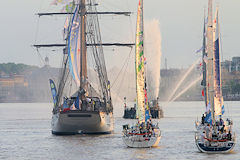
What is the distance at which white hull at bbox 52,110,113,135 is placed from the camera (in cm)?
8281

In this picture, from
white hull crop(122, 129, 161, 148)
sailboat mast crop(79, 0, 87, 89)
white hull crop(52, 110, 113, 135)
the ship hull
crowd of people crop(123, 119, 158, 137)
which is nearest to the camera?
the ship hull

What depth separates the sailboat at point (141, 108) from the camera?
212 ft

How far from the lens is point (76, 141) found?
79.6 metres

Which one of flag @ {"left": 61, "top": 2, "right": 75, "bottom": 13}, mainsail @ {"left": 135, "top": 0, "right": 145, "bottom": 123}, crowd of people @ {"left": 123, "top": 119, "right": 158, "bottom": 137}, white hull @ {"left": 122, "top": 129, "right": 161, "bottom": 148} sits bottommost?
white hull @ {"left": 122, "top": 129, "right": 161, "bottom": 148}

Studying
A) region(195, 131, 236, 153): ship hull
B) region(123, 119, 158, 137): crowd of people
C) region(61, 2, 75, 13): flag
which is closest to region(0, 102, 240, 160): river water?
region(195, 131, 236, 153): ship hull

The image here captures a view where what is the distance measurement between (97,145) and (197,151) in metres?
11.4

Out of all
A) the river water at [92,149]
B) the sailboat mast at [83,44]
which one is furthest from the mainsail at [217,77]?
the sailboat mast at [83,44]

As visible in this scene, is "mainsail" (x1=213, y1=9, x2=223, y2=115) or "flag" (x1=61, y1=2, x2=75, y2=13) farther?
"flag" (x1=61, y1=2, x2=75, y2=13)

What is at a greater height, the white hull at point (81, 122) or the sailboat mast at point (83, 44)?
the sailboat mast at point (83, 44)

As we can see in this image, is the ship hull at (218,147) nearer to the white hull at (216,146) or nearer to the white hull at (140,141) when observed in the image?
the white hull at (216,146)

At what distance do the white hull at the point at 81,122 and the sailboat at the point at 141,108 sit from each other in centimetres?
1529

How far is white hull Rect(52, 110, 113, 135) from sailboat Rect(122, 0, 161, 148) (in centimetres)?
1529

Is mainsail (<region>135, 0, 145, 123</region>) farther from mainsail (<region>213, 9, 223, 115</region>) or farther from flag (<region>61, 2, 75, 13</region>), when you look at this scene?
flag (<region>61, 2, 75, 13</region>)

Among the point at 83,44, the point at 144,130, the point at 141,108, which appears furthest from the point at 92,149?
the point at 83,44
